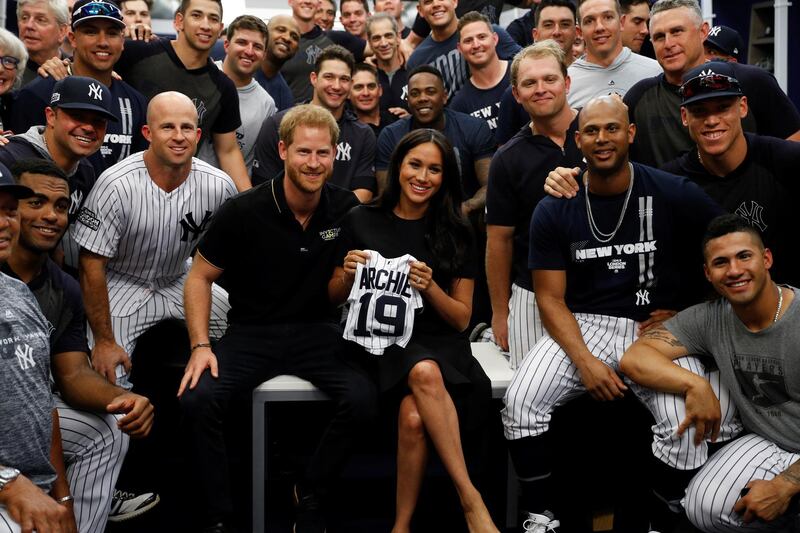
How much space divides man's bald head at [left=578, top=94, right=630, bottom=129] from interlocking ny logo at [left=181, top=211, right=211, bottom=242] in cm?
177

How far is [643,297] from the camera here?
392cm

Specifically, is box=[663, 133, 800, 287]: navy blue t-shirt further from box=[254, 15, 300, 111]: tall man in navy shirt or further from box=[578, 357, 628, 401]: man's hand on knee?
box=[254, 15, 300, 111]: tall man in navy shirt

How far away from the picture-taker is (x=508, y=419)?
3836 millimetres

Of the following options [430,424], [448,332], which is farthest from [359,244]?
[430,424]

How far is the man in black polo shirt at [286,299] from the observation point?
3.82m

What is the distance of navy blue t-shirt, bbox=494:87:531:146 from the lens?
4.93 meters

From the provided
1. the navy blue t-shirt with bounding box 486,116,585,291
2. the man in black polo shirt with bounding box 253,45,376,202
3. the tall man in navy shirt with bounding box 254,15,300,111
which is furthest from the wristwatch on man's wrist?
the tall man in navy shirt with bounding box 254,15,300,111

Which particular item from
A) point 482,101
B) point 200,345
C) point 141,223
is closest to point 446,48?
point 482,101

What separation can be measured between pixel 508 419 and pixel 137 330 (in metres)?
1.79

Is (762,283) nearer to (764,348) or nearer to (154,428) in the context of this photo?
(764,348)

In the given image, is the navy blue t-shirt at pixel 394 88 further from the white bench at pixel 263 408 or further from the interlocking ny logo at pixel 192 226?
the white bench at pixel 263 408

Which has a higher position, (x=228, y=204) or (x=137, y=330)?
(x=228, y=204)

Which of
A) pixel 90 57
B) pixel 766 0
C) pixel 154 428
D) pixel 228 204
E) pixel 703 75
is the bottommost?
pixel 154 428

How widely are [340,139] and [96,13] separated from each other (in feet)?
4.96
